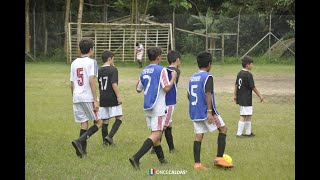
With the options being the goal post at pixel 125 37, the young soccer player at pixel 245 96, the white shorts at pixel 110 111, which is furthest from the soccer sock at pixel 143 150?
the goal post at pixel 125 37

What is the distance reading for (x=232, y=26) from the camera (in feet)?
100

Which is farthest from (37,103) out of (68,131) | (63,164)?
(63,164)

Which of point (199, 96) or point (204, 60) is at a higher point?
point (204, 60)

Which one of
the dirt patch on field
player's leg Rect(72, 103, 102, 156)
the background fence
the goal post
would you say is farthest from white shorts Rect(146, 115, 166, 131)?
the goal post

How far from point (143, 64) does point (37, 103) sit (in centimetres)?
1386

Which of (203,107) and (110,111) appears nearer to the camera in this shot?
(203,107)

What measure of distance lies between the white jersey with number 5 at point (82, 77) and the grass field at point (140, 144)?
84cm

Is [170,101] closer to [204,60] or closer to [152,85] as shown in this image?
[152,85]

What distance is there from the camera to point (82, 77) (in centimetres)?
769

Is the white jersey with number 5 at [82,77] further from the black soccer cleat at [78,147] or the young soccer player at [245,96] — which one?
the young soccer player at [245,96]

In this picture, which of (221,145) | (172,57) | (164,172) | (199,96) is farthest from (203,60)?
(164,172)

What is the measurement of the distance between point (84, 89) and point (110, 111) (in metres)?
1.09

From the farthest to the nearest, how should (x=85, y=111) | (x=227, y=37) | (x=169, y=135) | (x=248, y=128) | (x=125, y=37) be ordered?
(x=125, y=37) < (x=227, y=37) < (x=248, y=128) < (x=169, y=135) < (x=85, y=111)
